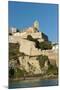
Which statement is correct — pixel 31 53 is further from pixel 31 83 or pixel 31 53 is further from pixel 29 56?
pixel 31 83

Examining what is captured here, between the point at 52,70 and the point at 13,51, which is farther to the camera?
the point at 52,70

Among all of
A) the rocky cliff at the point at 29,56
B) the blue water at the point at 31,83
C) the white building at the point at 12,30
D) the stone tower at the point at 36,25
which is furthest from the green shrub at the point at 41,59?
the white building at the point at 12,30

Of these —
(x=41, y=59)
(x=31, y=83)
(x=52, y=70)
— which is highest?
(x=41, y=59)

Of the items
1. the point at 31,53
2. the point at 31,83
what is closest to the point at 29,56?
the point at 31,53

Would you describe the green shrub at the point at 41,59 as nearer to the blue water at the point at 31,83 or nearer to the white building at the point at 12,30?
the blue water at the point at 31,83

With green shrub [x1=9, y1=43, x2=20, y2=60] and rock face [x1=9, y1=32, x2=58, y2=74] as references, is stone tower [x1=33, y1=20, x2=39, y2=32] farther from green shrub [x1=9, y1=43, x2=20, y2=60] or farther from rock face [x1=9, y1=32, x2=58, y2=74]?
green shrub [x1=9, y1=43, x2=20, y2=60]

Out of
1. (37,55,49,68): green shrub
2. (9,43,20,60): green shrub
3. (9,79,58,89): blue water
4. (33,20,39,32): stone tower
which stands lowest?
(9,79,58,89): blue water

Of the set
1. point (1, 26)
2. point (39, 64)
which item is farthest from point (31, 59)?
point (1, 26)

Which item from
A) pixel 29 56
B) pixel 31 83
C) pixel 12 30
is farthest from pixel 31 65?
pixel 12 30

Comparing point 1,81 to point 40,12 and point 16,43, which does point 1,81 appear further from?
point 40,12

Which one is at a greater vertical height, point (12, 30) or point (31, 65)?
point (12, 30)

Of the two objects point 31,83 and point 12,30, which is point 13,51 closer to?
point 12,30

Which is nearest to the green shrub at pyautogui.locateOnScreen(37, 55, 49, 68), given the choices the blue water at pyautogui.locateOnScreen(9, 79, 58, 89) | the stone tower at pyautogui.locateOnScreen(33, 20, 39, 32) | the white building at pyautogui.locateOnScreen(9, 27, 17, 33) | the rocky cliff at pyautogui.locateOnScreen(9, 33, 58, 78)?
the rocky cliff at pyautogui.locateOnScreen(9, 33, 58, 78)

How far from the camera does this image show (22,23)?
295 centimetres
